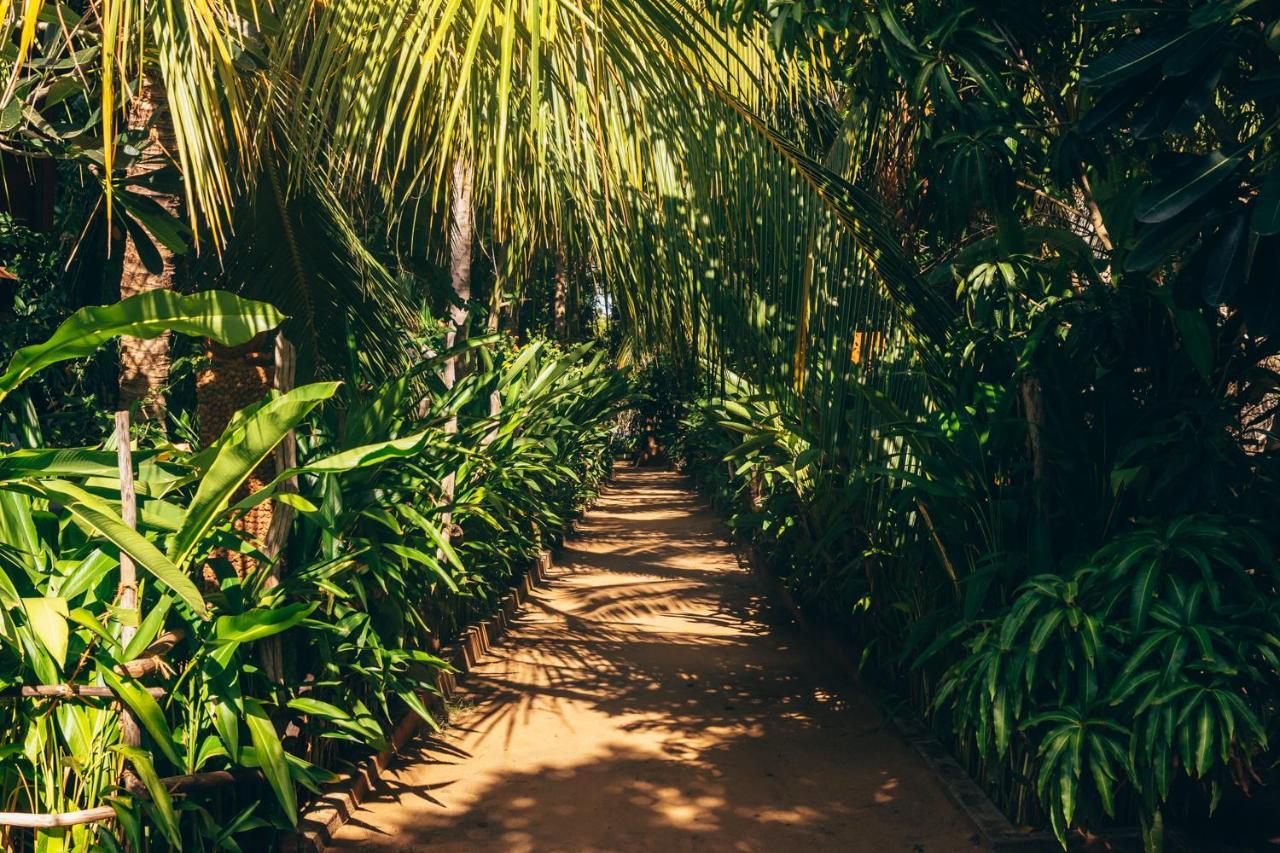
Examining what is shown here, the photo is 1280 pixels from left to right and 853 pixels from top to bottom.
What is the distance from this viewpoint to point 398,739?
4.57 metres

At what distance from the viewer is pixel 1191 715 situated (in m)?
2.88

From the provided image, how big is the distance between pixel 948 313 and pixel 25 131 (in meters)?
2.75

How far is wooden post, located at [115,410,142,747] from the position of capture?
96.0 inches

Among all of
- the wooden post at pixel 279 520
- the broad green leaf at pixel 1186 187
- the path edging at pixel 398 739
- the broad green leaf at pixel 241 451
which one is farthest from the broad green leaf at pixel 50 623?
the broad green leaf at pixel 1186 187

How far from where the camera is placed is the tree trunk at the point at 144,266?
3695 millimetres

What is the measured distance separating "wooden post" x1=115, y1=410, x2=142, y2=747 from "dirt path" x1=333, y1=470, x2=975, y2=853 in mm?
1314

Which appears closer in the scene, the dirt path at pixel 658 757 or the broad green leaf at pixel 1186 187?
the broad green leaf at pixel 1186 187

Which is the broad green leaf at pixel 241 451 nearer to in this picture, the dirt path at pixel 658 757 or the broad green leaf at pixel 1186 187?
the dirt path at pixel 658 757

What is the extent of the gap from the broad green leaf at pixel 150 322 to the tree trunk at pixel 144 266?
4.62ft

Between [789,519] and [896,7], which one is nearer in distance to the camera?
[896,7]

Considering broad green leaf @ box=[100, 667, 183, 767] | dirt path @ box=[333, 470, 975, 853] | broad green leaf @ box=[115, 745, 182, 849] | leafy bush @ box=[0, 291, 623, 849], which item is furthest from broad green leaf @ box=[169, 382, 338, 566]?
dirt path @ box=[333, 470, 975, 853]

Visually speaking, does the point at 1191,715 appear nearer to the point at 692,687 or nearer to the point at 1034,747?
the point at 1034,747

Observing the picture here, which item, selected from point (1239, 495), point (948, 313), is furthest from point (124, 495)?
point (1239, 495)

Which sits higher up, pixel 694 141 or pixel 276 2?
pixel 276 2
